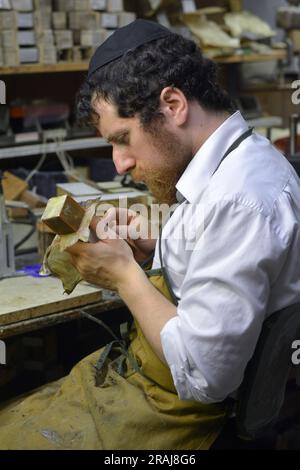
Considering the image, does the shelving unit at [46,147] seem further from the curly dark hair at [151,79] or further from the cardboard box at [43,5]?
the curly dark hair at [151,79]

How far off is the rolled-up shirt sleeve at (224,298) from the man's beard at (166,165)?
0.69ft

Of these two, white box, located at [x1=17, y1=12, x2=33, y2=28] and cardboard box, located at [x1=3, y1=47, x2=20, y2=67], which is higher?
white box, located at [x1=17, y1=12, x2=33, y2=28]

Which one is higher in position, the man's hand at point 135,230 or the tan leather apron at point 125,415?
the man's hand at point 135,230

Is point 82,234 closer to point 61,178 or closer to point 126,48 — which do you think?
point 126,48

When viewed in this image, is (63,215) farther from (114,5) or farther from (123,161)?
(114,5)

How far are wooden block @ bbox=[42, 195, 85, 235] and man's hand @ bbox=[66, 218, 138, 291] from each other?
44 millimetres

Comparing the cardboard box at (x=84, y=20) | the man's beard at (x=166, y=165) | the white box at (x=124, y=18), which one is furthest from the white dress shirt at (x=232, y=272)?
the white box at (x=124, y=18)

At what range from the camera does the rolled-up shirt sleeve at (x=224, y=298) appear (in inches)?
47.3

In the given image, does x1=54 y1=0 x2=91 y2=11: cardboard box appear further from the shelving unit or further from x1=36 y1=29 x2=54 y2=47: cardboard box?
the shelving unit

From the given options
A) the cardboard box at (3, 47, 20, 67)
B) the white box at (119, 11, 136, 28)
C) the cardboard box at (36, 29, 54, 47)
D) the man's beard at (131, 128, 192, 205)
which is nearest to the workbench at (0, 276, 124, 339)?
the man's beard at (131, 128, 192, 205)

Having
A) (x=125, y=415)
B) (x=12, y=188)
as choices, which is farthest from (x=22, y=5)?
(x=125, y=415)

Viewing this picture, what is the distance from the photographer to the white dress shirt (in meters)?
1.20

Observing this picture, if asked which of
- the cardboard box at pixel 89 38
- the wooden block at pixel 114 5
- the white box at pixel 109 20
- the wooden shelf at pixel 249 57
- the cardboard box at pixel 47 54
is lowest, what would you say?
the wooden shelf at pixel 249 57

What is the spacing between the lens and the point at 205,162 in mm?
1379
